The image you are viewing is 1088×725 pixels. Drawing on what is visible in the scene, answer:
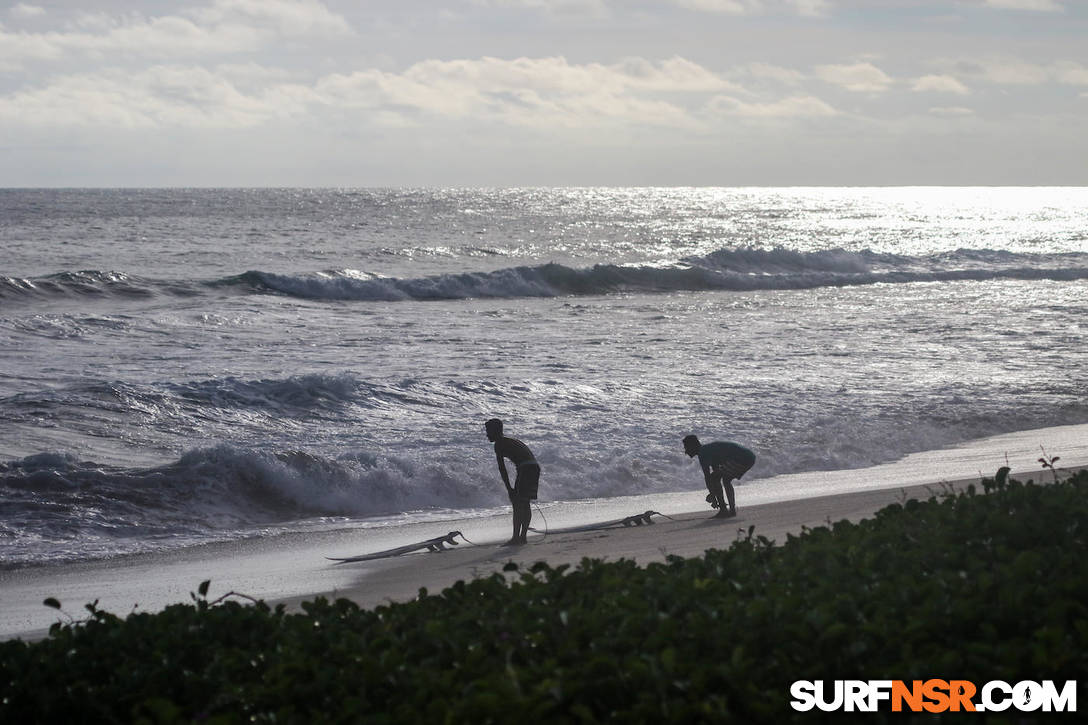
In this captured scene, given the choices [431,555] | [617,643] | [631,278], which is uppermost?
[631,278]

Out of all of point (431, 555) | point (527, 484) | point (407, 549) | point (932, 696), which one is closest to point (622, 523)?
point (527, 484)

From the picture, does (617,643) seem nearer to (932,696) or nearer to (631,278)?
(932,696)

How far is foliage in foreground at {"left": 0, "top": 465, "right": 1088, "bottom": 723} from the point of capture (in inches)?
140

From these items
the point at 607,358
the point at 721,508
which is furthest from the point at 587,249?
the point at 721,508

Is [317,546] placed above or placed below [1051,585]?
below

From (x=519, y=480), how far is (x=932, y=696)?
7876 millimetres

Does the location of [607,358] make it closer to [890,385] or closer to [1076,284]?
[890,385]

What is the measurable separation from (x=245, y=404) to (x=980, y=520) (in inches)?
567

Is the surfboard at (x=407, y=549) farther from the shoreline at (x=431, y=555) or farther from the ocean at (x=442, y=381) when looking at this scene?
the ocean at (x=442, y=381)

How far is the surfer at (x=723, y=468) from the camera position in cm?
1180

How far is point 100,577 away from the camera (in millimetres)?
10109

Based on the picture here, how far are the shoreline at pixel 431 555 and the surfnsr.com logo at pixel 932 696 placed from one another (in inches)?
164

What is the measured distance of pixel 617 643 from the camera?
395 cm

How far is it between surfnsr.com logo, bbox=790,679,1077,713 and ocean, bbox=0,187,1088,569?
923 cm
